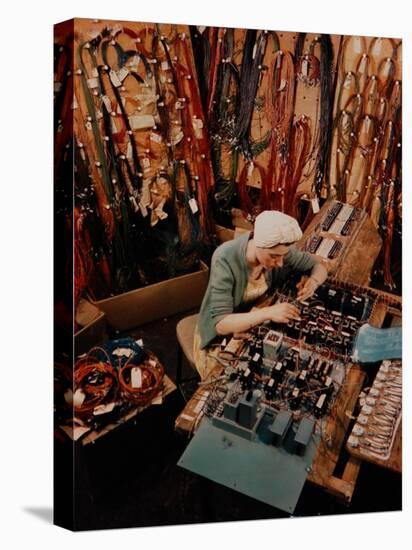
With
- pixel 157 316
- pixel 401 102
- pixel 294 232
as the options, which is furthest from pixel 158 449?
pixel 401 102

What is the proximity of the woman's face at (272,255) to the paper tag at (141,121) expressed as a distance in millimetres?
722

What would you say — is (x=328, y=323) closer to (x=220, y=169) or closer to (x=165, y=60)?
(x=220, y=169)

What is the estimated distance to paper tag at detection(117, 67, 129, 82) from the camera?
3443mm

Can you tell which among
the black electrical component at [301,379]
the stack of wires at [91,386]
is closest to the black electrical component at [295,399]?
the black electrical component at [301,379]

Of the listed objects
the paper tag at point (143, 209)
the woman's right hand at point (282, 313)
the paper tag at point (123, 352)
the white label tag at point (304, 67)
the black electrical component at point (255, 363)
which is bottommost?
the black electrical component at point (255, 363)

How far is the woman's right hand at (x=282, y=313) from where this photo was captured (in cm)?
384

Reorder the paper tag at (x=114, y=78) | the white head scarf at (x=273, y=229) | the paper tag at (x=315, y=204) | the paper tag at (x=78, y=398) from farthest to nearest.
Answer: the paper tag at (x=315, y=204) → the white head scarf at (x=273, y=229) → the paper tag at (x=78, y=398) → the paper tag at (x=114, y=78)

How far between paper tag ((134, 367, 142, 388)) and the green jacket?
0.31m

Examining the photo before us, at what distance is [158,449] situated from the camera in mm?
3689

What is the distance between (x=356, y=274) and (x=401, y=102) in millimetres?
808

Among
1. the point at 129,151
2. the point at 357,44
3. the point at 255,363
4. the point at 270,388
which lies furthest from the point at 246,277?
the point at 357,44

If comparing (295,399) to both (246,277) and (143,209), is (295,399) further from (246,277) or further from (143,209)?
(143,209)

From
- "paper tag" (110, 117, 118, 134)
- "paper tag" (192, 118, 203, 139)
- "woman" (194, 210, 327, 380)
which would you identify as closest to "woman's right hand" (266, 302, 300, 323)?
"woman" (194, 210, 327, 380)

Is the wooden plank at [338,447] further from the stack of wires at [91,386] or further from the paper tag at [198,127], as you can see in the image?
the paper tag at [198,127]
